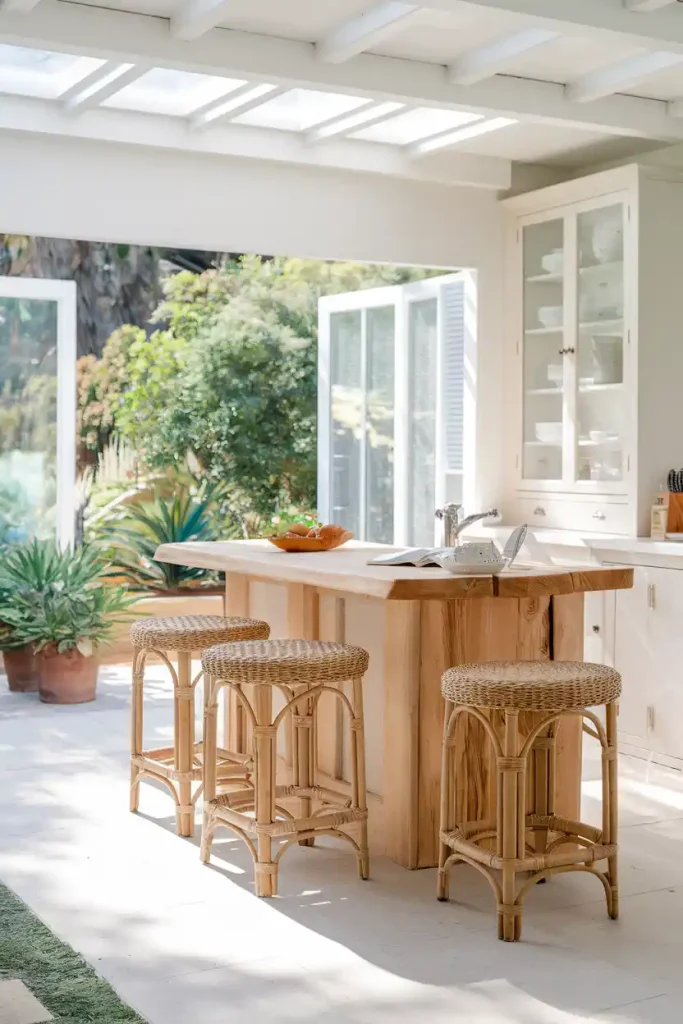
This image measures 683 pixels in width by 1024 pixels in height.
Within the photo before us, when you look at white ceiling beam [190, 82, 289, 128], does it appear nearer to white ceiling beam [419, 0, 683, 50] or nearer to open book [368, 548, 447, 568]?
white ceiling beam [419, 0, 683, 50]

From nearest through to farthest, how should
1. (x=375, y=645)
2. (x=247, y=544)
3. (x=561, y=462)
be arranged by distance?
(x=375, y=645), (x=247, y=544), (x=561, y=462)

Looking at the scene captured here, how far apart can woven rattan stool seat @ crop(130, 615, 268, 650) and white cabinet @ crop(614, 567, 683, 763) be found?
181 cm

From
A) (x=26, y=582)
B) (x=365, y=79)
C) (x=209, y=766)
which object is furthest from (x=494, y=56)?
(x=26, y=582)

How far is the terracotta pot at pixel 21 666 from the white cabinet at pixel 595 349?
2.61 m

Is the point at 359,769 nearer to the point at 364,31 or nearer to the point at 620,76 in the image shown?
the point at 364,31

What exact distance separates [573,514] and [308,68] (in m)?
2.50

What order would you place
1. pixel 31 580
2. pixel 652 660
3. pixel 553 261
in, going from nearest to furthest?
1. pixel 652 660
2. pixel 553 261
3. pixel 31 580

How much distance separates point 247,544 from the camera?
16.6 ft

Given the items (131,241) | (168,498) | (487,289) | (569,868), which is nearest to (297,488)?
(168,498)

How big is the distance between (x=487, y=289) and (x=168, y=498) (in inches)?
202

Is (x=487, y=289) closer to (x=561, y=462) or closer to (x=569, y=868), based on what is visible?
(x=561, y=462)

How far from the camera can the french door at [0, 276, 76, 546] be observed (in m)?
7.31

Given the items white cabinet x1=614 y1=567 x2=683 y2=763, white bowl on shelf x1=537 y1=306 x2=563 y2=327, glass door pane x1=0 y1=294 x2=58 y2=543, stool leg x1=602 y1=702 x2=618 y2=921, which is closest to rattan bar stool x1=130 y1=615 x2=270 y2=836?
stool leg x1=602 y1=702 x2=618 y2=921

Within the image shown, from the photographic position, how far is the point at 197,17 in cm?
→ 435
